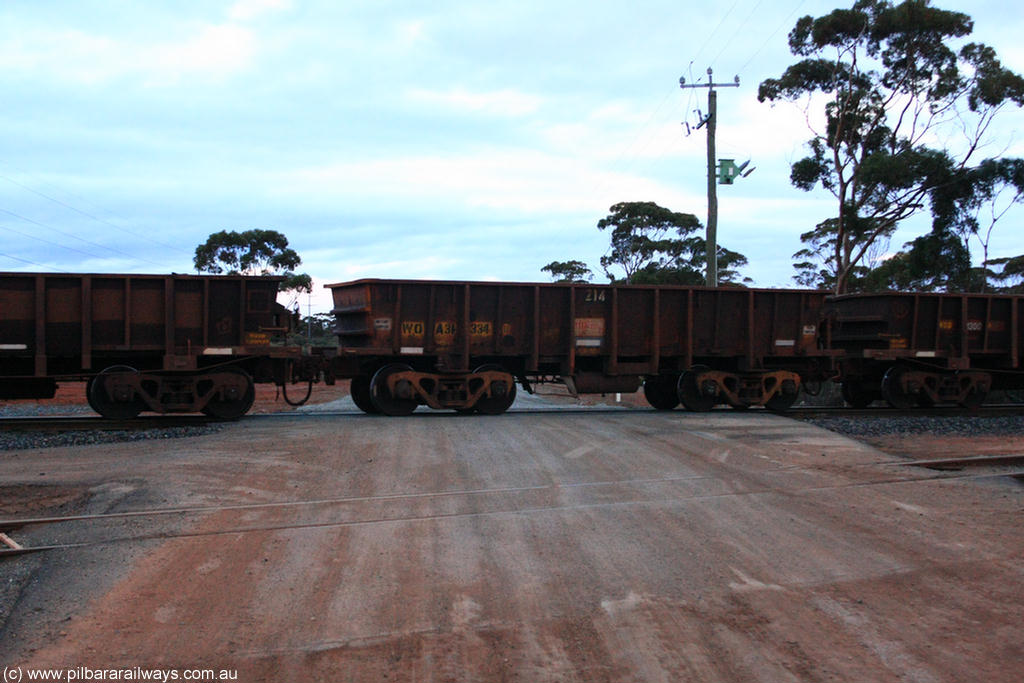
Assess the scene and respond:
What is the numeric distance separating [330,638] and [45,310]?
10.7 metres

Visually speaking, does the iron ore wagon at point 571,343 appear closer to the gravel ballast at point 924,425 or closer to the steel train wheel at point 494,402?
the steel train wheel at point 494,402

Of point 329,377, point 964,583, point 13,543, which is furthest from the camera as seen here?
point 329,377

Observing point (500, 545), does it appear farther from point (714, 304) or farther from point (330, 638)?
point (714, 304)

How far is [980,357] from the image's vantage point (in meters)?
17.4

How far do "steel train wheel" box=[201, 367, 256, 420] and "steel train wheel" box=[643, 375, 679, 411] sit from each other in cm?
814

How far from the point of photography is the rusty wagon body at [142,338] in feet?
40.5

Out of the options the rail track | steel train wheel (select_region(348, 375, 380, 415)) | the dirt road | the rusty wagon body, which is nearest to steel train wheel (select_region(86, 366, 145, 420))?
the rusty wagon body

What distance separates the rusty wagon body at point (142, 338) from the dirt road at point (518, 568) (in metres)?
3.68

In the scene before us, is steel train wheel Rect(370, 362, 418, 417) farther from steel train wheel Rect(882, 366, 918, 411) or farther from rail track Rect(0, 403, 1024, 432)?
steel train wheel Rect(882, 366, 918, 411)

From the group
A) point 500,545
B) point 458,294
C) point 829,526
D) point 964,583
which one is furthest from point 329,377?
point 964,583

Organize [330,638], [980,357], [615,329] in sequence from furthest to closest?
[980,357] → [615,329] → [330,638]

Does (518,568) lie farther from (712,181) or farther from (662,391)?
(712,181)

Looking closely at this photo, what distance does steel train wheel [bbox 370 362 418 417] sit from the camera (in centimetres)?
1384

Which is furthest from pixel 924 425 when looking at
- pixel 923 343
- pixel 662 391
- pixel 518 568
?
pixel 518 568
